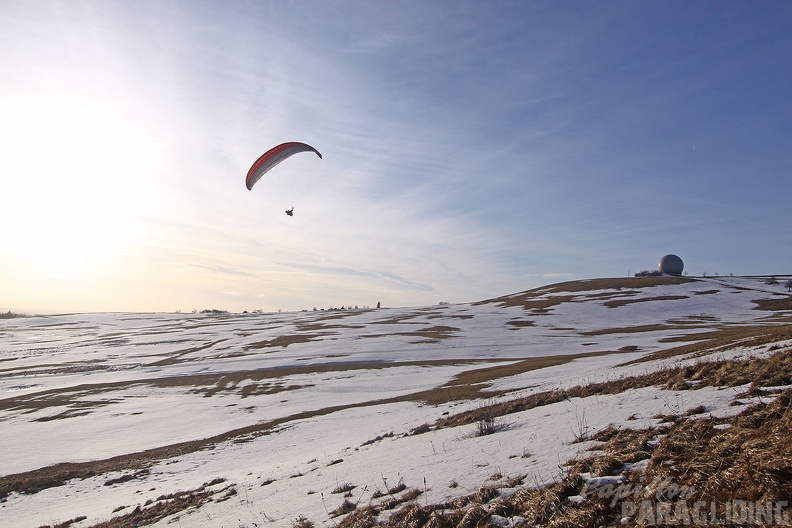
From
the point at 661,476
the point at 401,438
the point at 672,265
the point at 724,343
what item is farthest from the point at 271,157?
the point at 672,265

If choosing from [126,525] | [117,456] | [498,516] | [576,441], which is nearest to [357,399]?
[117,456]

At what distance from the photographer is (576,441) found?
29.5 ft

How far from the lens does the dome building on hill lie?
12362 cm

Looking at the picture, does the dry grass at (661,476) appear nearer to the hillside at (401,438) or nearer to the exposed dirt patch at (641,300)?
the hillside at (401,438)

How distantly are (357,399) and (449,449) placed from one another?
19.3 meters

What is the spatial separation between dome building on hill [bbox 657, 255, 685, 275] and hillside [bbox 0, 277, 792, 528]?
9134cm

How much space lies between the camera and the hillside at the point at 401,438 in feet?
20.8

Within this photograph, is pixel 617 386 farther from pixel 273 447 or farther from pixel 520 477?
pixel 273 447

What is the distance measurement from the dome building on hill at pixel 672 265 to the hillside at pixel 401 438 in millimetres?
91338

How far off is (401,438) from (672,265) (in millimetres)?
133784

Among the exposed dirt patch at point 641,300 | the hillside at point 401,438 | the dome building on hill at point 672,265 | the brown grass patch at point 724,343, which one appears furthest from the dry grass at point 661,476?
the dome building on hill at point 672,265

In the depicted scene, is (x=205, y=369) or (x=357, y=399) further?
(x=205, y=369)

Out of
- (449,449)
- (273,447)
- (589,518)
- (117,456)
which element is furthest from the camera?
(117,456)

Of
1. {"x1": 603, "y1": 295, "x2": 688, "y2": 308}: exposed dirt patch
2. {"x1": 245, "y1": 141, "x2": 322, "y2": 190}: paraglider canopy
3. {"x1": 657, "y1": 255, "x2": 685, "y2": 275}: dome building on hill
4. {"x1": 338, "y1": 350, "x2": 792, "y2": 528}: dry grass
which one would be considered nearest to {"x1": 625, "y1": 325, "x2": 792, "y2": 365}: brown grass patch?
{"x1": 338, "y1": 350, "x2": 792, "y2": 528}: dry grass
